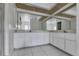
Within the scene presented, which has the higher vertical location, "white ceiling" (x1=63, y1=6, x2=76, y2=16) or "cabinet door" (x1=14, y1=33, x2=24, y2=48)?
"white ceiling" (x1=63, y1=6, x2=76, y2=16)

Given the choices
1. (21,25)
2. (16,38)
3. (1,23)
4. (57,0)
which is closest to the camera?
(57,0)

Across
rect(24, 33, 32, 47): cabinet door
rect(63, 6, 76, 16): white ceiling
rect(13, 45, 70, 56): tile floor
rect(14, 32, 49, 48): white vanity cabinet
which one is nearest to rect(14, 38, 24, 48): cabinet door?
rect(14, 32, 49, 48): white vanity cabinet

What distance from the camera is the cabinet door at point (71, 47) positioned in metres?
3.22

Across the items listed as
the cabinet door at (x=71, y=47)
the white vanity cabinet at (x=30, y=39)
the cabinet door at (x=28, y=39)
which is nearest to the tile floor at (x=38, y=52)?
the cabinet door at (x=71, y=47)

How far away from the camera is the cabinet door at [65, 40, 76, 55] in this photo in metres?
3.22

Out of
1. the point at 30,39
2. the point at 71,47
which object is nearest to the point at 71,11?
the point at 71,47

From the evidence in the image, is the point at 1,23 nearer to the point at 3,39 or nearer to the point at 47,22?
the point at 3,39

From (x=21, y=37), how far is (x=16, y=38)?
26 cm

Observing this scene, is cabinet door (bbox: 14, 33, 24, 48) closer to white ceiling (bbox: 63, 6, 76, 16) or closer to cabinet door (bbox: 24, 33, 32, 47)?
cabinet door (bbox: 24, 33, 32, 47)

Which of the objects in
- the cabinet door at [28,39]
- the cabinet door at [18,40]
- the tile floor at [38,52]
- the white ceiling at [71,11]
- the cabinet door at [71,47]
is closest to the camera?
the cabinet door at [71,47]

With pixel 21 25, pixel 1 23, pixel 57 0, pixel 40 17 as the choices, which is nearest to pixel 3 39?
pixel 1 23

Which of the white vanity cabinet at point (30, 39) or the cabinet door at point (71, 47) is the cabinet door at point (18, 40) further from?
the cabinet door at point (71, 47)

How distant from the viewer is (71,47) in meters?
3.38

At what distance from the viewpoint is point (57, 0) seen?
1.30 m
